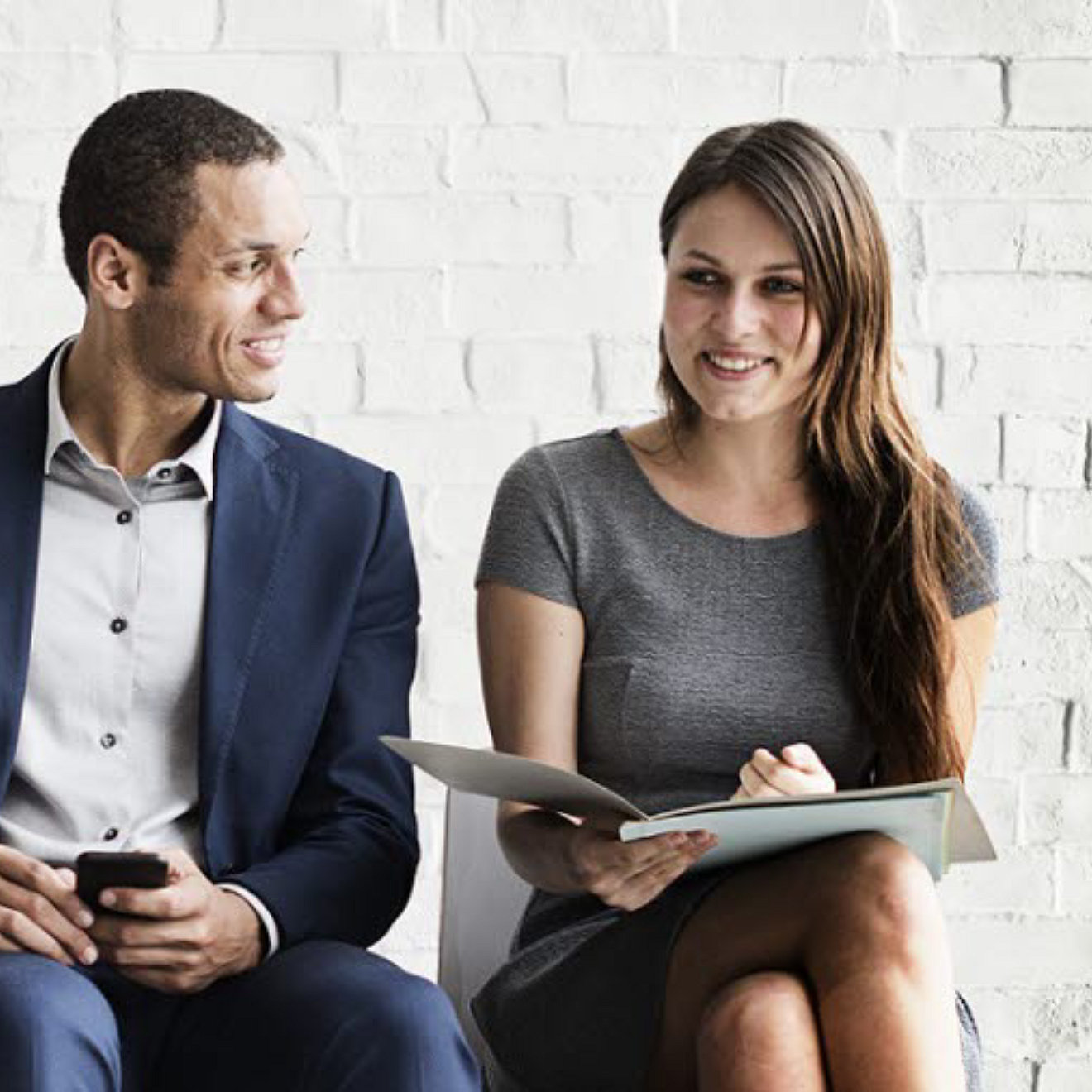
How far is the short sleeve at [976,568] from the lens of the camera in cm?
236

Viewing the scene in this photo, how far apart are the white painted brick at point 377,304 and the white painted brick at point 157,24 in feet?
1.07

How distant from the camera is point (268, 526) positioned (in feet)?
7.42

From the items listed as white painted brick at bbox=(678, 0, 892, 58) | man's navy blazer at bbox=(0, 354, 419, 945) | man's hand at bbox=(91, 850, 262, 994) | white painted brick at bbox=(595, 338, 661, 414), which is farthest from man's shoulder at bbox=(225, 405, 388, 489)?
white painted brick at bbox=(678, 0, 892, 58)

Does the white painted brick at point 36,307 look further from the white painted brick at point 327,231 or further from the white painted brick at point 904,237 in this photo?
the white painted brick at point 904,237

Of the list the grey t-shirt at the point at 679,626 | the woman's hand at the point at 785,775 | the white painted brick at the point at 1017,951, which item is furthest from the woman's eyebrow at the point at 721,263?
the white painted brick at the point at 1017,951

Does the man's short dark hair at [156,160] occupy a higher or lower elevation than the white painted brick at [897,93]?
lower

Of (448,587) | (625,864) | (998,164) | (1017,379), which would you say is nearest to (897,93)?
(998,164)

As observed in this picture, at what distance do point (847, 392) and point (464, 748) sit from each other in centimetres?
67

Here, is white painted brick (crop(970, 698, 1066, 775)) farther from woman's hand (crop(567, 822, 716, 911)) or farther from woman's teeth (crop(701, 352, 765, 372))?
woman's hand (crop(567, 822, 716, 911))

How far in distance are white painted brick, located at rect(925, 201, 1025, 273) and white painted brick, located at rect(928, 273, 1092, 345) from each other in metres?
0.01

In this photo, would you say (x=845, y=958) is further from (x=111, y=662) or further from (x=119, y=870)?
(x=111, y=662)

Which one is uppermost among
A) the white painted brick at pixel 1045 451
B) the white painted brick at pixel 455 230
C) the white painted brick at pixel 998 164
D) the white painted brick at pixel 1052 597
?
the white painted brick at pixel 998 164

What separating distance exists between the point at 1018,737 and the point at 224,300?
121 cm

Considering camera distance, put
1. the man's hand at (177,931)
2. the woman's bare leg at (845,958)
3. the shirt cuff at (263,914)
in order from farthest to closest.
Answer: the shirt cuff at (263,914) → the man's hand at (177,931) → the woman's bare leg at (845,958)
